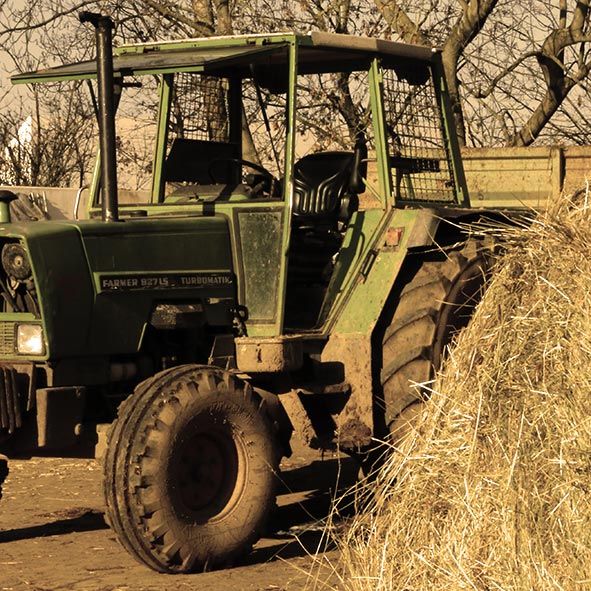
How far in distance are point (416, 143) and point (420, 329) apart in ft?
4.28

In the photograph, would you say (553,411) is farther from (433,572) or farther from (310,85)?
(310,85)

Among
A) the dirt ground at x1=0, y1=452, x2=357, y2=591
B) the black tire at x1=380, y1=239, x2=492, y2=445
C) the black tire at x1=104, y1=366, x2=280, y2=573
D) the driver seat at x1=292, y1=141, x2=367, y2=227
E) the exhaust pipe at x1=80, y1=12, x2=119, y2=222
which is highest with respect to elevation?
the exhaust pipe at x1=80, y1=12, x2=119, y2=222

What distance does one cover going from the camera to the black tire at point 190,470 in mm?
6379

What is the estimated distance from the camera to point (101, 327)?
22.3 feet

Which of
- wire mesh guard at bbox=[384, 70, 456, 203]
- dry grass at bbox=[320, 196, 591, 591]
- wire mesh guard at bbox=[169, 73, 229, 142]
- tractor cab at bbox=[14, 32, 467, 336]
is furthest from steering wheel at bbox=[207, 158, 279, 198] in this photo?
dry grass at bbox=[320, 196, 591, 591]

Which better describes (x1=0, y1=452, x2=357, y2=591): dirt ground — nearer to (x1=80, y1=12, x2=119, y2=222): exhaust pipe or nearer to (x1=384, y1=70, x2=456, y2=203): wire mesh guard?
(x1=384, y1=70, x2=456, y2=203): wire mesh guard

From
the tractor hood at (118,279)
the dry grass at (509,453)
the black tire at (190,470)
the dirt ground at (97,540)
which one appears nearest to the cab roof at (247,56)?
the tractor hood at (118,279)

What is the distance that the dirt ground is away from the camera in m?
6.34

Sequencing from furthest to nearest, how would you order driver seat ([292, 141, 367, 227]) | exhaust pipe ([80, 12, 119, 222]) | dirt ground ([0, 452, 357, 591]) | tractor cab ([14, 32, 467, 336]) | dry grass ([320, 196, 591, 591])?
driver seat ([292, 141, 367, 227])
tractor cab ([14, 32, 467, 336])
exhaust pipe ([80, 12, 119, 222])
dirt ground ([0, 452, 357, 591])
dry grass ([320, 196, 591, 591])

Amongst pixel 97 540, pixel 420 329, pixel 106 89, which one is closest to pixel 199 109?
pixel 106 89

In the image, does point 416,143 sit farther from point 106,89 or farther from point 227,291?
point 106,89

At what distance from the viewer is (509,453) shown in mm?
5113

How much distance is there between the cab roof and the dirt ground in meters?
2.25

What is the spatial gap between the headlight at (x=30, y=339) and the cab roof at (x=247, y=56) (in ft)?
4.81
